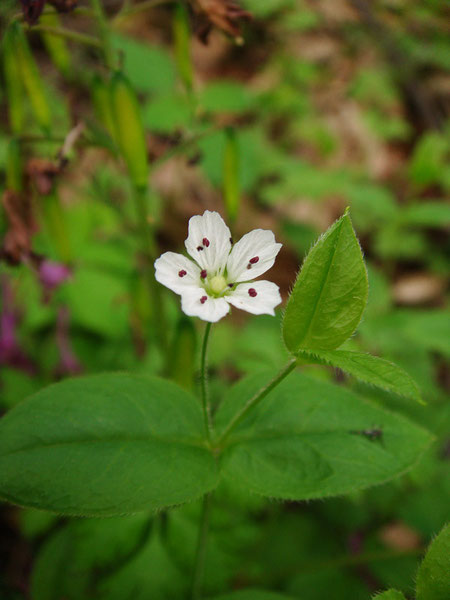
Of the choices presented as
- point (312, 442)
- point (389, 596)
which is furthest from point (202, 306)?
point (389, 596)

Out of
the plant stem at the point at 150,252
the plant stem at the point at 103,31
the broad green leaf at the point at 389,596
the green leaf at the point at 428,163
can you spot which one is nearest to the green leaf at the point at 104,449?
the broad green leaf at the point at 389,596

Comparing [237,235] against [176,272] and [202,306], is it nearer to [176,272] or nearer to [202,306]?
[176,272]

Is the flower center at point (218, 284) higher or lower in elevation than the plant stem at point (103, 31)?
lower

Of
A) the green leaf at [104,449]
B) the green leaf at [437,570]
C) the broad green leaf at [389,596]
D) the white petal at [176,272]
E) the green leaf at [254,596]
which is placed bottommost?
the green leaf at [254,596]

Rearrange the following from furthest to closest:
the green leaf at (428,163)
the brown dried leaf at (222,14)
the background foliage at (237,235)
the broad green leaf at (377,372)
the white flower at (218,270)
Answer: the green leaf at (428,163) < the background foliage at (237,235) < the brown dried leaf at (222,14) < the white flower at (218,270) < the broad green leaf at (377,372)

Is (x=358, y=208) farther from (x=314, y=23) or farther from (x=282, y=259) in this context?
(x=314, y=23)

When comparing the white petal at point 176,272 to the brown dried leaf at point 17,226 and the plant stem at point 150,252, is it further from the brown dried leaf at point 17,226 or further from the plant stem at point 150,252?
the brown dried leaf at point 17,226

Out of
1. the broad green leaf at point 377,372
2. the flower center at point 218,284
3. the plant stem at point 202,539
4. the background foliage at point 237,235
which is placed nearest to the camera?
the broad green leaf at point 377,372

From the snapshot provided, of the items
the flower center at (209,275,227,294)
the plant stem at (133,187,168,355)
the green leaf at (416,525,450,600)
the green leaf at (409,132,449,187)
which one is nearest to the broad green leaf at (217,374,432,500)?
the green leaf at (416,525,450,600)

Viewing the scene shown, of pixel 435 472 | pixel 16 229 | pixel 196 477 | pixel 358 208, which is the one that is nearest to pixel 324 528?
pixel 435 472
